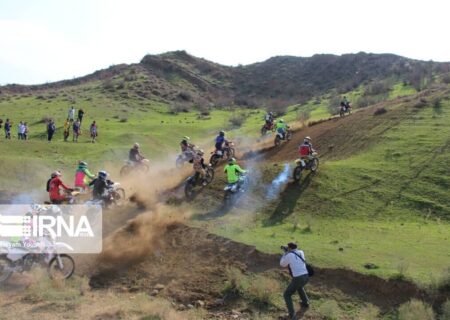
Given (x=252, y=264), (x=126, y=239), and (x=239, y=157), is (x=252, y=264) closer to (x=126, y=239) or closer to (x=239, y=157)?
(x=126, y=239)

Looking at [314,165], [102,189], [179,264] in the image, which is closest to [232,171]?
[314,165]

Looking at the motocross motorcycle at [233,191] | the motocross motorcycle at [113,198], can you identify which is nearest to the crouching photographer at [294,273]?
the motocross motorcycle at [233,191]

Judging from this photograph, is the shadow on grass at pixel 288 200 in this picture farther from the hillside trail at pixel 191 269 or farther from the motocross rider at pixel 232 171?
the hillside trail at pixel 191 269

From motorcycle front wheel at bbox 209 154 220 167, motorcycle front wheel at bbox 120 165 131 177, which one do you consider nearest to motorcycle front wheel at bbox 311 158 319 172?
motorcycle front wheel at bbox 209 154 220 167

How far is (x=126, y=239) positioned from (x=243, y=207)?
198 inches

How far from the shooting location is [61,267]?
15.6m

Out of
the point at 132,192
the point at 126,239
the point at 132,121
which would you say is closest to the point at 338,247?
the point at 126,239

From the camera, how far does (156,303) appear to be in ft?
46.5

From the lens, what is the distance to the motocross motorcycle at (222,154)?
1048 inches

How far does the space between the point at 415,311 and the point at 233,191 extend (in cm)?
1021

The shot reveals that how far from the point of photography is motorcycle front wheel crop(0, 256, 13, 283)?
1526cm

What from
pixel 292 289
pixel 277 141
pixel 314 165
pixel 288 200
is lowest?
pixel 292 289

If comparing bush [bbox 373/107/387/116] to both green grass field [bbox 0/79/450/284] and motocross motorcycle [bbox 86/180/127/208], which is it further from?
motocross motorcycle [bbox 86/180/127/208]

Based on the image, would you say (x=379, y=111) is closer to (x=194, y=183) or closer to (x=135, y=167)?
(x=194, y=183)
